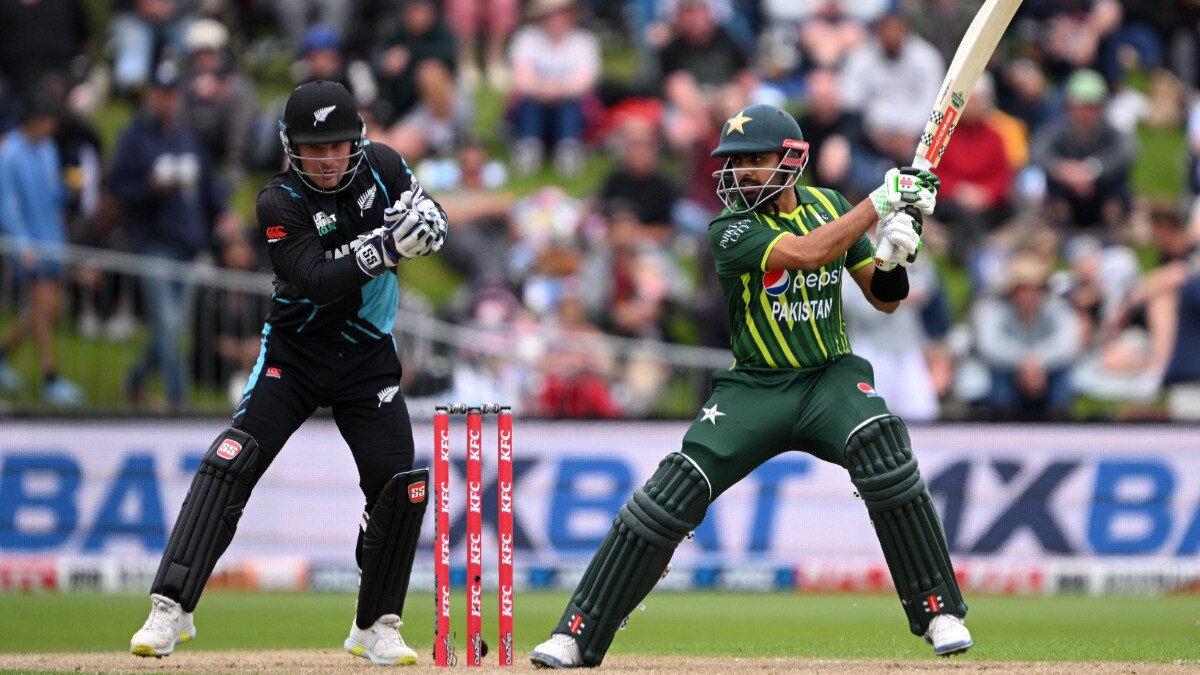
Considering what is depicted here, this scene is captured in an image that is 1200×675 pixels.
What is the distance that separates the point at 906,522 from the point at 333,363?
92.6 inches

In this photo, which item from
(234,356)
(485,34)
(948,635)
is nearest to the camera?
(948,635)

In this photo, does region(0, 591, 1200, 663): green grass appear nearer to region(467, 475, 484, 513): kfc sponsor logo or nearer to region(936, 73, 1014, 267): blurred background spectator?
region(467, 475, 484, 513): kfc sponsor logo

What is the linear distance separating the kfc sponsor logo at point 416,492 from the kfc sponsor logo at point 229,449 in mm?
702

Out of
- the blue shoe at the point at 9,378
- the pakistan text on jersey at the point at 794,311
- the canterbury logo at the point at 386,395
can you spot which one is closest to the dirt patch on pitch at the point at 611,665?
the canterbury logo at the point at 386,395

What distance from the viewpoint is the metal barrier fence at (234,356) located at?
12.8 meters

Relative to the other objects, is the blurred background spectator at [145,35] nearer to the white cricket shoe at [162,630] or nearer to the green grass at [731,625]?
the green grass at [731,625]

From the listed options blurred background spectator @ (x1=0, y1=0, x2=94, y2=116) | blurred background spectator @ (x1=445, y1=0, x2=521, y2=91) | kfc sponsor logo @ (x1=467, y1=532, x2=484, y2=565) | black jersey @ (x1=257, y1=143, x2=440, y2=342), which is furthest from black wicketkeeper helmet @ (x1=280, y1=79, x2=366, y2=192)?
blurred background spectator @ (x1=445, y1=0, x2=521, y2=91)

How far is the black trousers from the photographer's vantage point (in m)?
7.15

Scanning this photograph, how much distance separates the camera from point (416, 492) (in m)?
7.23

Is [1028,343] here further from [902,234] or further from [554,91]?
[902,234]

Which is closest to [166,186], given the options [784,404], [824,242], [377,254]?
[377,254]

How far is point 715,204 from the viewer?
49.1 ft

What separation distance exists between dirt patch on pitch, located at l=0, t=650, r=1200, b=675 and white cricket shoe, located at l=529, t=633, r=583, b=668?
0.06 m

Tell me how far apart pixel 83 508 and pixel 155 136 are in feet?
11.2
